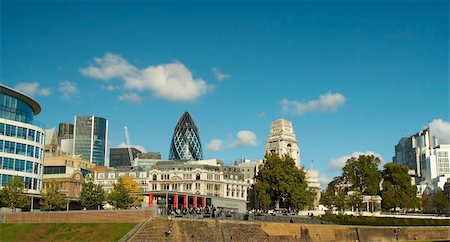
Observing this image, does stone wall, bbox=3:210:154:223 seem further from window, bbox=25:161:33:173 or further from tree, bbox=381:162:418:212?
tree, bbox=381:162:418:212

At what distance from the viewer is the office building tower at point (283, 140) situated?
163750 millimetres

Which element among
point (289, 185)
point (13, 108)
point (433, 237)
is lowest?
point (433, 237)

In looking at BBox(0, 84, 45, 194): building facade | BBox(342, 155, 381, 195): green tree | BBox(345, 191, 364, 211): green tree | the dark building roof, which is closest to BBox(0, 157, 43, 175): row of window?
BBox(0, 84, 45, 194): building facade

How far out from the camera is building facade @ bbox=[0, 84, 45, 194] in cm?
9500

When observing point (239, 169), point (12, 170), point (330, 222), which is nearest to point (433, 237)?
point (330, 222)

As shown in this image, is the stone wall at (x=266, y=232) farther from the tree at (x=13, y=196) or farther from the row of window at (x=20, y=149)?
the row of window at (x=20, y=149)

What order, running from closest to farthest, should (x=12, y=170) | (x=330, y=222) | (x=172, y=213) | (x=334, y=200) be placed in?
(x=172, y=213) → (x=330, y=222) → (x=12, y=170) → (x=334, y=200)

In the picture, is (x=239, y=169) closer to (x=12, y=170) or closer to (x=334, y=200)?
(x=334, y=200)

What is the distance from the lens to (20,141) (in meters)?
98.1

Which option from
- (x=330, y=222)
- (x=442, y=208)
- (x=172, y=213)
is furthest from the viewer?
(x=442, y=208)

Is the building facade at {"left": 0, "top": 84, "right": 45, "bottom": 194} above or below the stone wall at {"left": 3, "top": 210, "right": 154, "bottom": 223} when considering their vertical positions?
above

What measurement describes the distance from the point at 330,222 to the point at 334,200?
2735cm

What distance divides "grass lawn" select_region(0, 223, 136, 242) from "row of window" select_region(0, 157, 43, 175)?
95.4 feet

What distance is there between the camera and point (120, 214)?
64812mm
